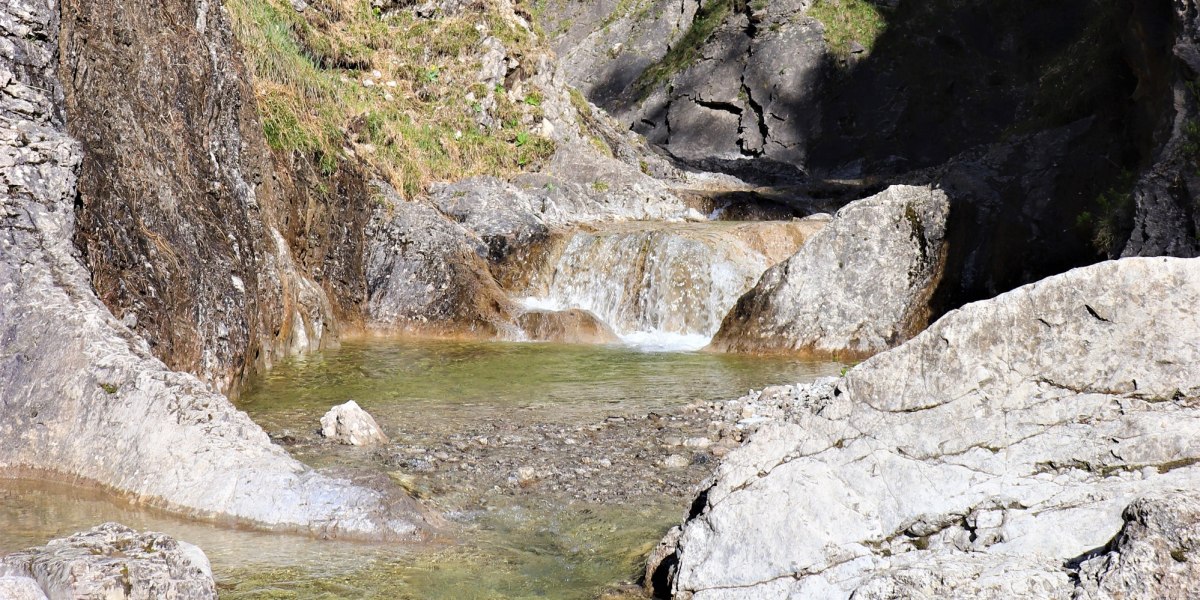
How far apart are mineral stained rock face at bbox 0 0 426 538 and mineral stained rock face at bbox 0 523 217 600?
1.20 metres

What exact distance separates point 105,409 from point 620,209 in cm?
1218

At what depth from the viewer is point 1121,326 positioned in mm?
3037

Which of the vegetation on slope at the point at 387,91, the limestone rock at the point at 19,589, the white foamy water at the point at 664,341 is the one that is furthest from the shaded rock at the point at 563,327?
the limestone rock at the point at 19,589

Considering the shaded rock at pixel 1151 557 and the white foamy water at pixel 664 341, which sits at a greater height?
the white foamy water at pixel 664 341

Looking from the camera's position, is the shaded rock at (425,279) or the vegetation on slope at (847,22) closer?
the shaded rock at (425,279)

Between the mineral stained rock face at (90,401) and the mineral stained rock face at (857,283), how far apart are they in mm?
7321

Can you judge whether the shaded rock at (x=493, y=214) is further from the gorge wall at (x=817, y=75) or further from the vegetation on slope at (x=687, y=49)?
the vegetation on slope at (x=687, y=49)

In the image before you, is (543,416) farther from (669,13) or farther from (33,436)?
(669,13)

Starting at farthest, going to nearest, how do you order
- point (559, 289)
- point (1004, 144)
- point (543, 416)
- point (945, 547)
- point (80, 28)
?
point (559, 289) → point (1004, 144) → point (543, 416) → point (80, 28) → point (945, 547)

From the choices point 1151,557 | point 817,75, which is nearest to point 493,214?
point 1151,557

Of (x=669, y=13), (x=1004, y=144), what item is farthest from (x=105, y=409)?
(x=669, y=13)

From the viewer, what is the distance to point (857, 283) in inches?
452

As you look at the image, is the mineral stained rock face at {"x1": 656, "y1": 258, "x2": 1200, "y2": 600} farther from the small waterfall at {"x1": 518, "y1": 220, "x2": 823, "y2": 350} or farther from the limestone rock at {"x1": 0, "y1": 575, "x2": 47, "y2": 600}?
the small waterfall at {"x1": 518, "y1": 220, "x2": 823, "y2": 350}

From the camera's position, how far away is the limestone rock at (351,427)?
6.17 metres
